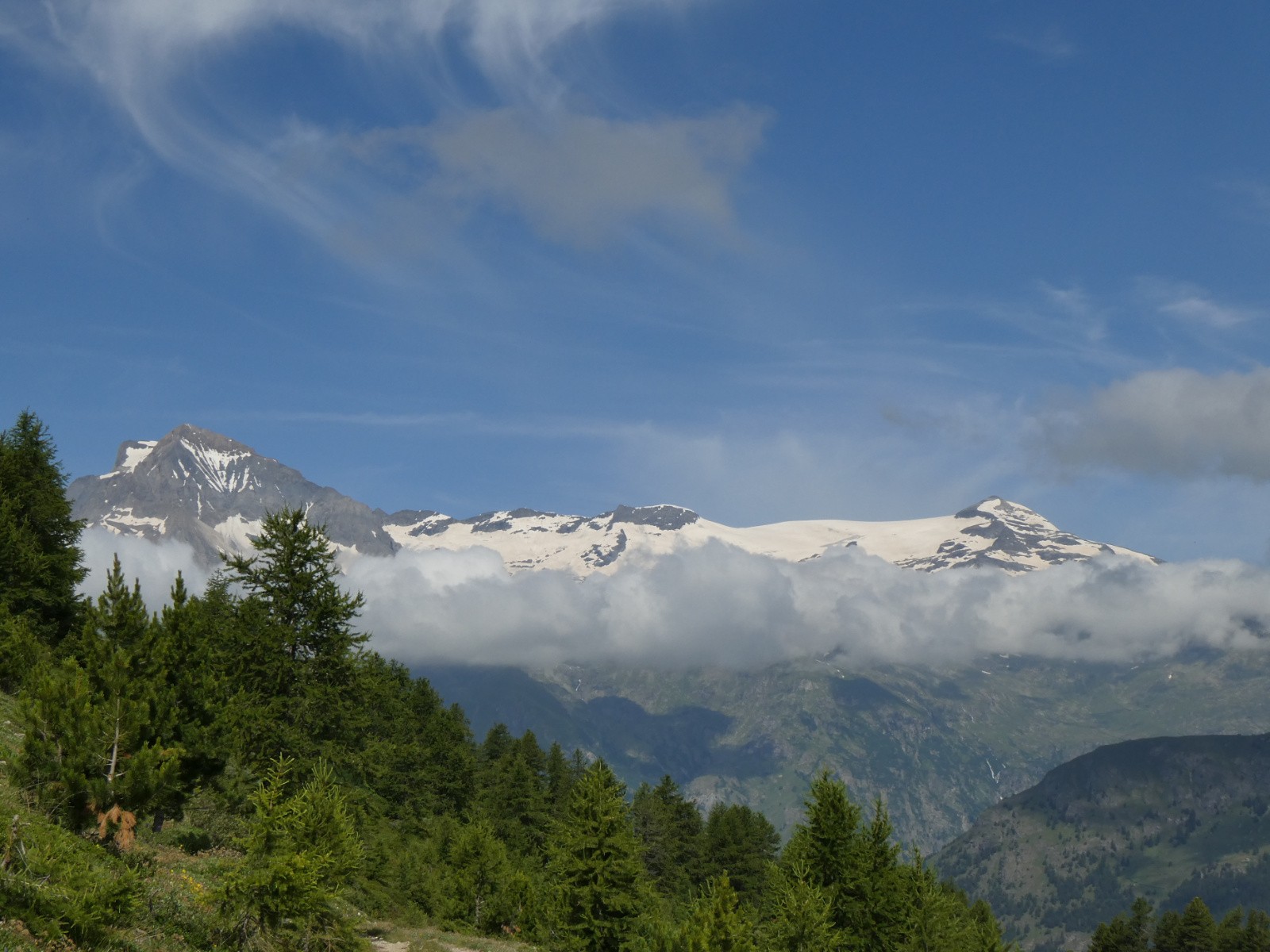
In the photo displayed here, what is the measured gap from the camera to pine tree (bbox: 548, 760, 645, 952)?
46.8 m

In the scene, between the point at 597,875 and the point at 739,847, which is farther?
the point at 739,847

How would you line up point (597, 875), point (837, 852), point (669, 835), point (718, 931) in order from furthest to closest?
point (669, 835), point (837, 852), point (597, 875), point (718, 931)

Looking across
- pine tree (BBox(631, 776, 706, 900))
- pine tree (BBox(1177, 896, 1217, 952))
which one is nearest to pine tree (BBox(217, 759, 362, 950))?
pine tree (BBox(631, 776, 706, 900))

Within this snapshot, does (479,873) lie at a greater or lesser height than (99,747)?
lesser

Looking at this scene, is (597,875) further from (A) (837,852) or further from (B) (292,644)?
(B) (292,644)

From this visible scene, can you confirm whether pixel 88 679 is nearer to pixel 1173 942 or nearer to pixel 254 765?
pixel 254 765

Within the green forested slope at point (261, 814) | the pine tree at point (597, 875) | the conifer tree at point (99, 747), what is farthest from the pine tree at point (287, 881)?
the pine tree at point (597, 875)

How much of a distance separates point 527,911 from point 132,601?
102 ft

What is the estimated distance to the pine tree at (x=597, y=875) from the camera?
46.8m

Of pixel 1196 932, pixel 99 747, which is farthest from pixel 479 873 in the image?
pixel 1196 932

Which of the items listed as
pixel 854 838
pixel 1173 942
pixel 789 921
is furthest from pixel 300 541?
pixel 1173 942

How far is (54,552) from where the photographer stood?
64125 millimetres

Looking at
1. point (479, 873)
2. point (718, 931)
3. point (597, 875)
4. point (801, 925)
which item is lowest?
point (479, 873)

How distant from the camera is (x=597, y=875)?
47562mm
